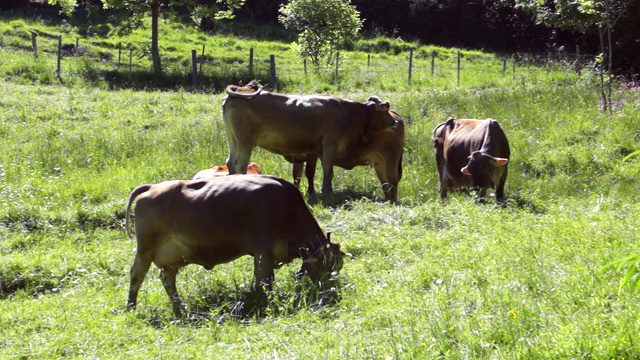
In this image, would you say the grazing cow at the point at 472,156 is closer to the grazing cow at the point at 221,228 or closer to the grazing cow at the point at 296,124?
the grazing cow at the point at 296,124

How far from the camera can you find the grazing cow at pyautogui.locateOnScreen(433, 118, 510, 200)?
1230cm

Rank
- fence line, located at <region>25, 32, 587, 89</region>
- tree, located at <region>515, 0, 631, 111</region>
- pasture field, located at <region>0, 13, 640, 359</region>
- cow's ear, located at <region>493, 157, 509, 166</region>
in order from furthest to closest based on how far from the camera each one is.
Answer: fence line, located at <region>25, 32, 587, 89</region>
tree, located at <region>515, 0, 631, 111</region>
cow's ear, located at <region>493, 157, 509, 166</region>
pasture field, located at <region>0, 13, 640, 359</region>

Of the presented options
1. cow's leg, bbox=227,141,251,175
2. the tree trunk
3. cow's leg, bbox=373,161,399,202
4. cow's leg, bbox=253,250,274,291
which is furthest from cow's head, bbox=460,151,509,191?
the tree trunk

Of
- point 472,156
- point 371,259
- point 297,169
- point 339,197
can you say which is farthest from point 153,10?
point 371,259

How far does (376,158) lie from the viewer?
48.7 feet

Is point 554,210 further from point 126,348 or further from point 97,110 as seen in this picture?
point 97,110

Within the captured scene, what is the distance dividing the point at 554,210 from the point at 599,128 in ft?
24.8

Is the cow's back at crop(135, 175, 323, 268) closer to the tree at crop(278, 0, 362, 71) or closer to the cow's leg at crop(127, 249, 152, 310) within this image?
the cow's leg at crop(127, 249, 152, 310)

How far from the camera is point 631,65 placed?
3052 cm

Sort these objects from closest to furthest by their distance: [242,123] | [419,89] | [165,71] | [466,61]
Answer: [242,123], [419,89], [165,71], [466,61]

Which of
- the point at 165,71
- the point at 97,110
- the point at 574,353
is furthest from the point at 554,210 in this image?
A: the point at 165,71

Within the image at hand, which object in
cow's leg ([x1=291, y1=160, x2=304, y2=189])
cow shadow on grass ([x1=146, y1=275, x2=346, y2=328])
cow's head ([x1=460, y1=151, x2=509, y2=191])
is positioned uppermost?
cow's head ([x1=460, y1=151, x2=509, y2=191])

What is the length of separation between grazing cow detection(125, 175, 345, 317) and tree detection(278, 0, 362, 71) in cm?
2522

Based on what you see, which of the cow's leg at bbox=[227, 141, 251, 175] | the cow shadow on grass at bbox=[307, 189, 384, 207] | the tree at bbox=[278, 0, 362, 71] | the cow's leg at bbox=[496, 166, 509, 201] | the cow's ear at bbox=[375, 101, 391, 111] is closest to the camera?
the cow's leg at bbox=[496, 166, 509, 201]
